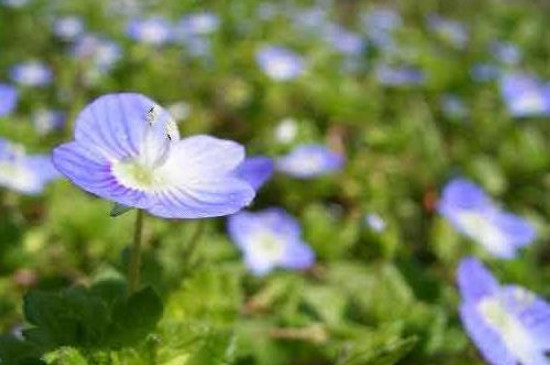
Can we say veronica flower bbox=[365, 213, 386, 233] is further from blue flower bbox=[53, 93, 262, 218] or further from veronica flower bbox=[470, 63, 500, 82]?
veronica flower bbox=[470, 63, 500, 82]

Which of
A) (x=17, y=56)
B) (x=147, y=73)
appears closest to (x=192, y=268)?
(x=147, y=73)

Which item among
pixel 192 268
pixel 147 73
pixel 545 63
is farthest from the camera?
pixel 545 63

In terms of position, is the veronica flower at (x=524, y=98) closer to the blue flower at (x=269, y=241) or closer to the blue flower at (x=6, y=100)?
the blue flower at (x=269, y=241)

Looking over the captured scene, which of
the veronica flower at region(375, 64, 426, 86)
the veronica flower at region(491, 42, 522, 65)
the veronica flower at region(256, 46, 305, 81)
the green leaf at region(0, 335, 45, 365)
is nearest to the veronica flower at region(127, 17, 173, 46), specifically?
the veronica flower at region(256, 46, 305, 81)

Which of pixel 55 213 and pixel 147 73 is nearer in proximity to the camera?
pixel 55 213

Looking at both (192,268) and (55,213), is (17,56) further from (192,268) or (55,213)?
(192,268)

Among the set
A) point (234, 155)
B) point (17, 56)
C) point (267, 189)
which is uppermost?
point (234, 155)

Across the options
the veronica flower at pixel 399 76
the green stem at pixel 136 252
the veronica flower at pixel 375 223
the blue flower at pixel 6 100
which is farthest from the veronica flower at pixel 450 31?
the green stem at pixel 136 252
